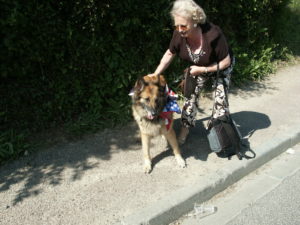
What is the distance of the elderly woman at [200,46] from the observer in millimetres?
3152

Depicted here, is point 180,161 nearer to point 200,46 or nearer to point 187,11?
point 200,46

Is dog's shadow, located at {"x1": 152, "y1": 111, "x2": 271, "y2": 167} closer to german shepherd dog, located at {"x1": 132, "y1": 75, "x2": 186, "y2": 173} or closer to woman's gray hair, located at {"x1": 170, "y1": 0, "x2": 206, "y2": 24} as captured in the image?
german shepherd dog, located at {"x1": 132, "y1": 75, "x2": 186, "y2": 173}

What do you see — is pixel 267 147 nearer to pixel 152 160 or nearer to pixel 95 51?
pixel 152 160

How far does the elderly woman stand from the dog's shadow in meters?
0.62

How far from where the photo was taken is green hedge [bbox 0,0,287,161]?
3822 millimetres

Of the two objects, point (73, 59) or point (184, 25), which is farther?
point (73, 59)

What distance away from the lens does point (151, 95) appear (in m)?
3.25

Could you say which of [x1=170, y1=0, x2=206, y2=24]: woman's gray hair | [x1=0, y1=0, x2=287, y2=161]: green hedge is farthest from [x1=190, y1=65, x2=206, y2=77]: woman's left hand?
[x1=0, y1=0, x2=287, y2=161]: green hedge

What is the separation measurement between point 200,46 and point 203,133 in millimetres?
1647

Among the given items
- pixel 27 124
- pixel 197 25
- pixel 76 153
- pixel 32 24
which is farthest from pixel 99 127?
pixel 197 25

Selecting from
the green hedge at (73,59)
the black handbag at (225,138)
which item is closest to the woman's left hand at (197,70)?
the black handbag at (225,138)

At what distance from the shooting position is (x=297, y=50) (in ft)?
28.3

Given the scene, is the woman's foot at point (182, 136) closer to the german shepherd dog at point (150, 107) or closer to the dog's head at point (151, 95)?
the german shepherd dog at point (150, 107)

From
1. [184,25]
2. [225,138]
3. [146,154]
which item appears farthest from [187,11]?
[146,154]
